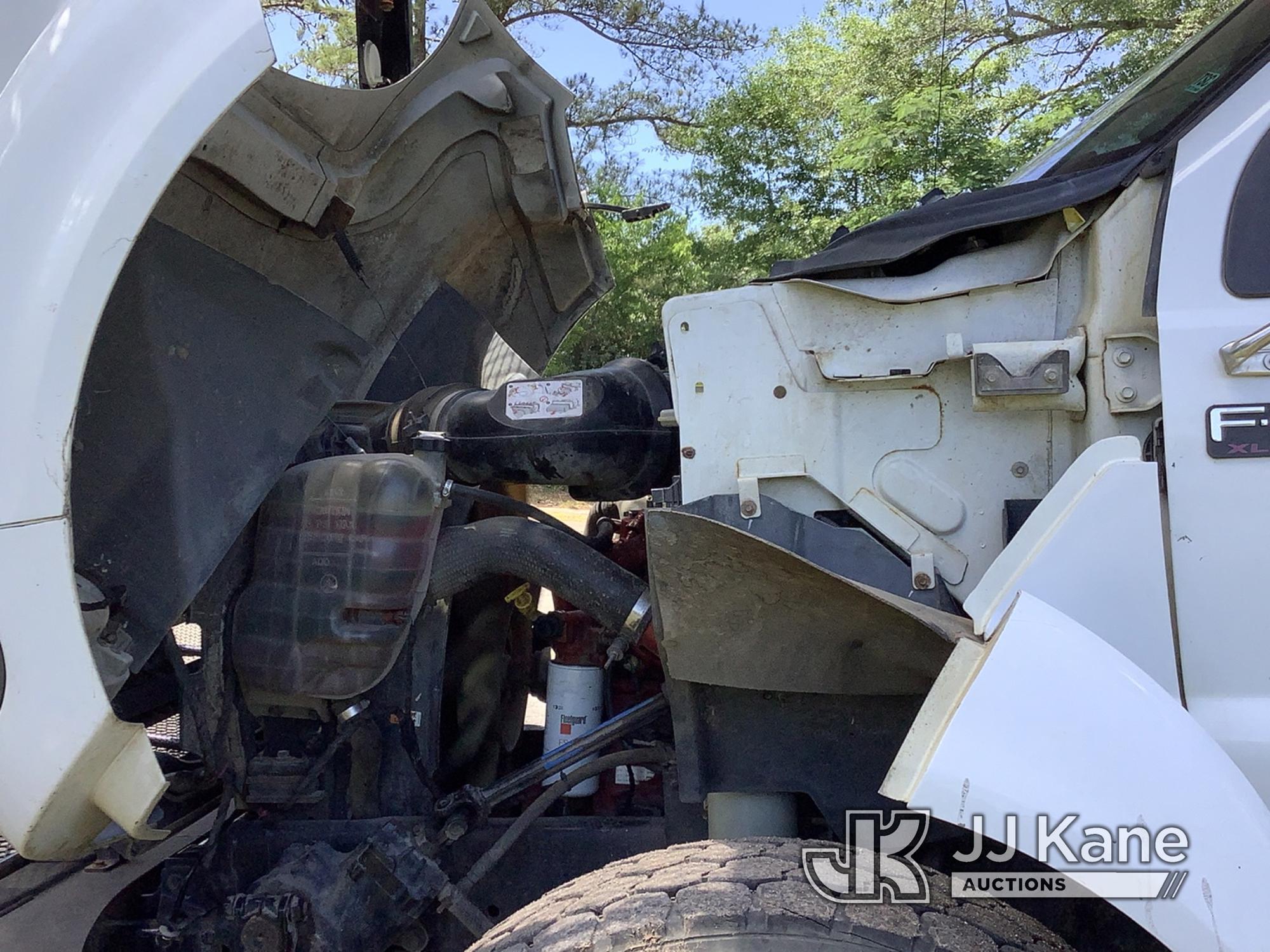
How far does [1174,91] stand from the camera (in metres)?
1.99

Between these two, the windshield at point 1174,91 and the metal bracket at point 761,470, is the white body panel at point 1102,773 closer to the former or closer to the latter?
the metal bracket at point 761,470

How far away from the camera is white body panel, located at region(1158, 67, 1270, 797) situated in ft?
5.34

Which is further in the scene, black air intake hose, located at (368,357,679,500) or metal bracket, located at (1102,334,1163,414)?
black air intake hose, located at (368,357,679,500)

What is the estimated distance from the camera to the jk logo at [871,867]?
1.52 meters

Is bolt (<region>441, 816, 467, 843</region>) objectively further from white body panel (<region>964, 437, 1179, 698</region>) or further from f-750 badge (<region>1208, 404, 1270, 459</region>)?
f-750 badge (<region>1208, 404, 1270, 459</region>)

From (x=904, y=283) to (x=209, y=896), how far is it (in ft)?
6.86

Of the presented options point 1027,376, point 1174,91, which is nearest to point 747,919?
point 1027,376

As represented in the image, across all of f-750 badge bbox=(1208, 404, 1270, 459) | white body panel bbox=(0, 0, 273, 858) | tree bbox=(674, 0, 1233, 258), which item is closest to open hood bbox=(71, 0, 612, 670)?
white body panel bbox=(0, 0, 273, 858)

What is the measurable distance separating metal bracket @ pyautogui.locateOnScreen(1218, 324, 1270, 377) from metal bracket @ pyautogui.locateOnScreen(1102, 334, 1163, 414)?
0.13 meters

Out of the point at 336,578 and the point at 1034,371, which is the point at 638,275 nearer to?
the point at 336,578

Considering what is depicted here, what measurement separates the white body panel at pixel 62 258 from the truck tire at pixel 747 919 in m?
0.79

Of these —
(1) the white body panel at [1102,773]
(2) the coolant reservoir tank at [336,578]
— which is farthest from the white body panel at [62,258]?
(1) the white body panel at [1102,773]

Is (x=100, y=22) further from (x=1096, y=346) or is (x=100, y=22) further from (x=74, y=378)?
(x=1096, y=346)

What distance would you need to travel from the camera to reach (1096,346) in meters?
→ 1.79
